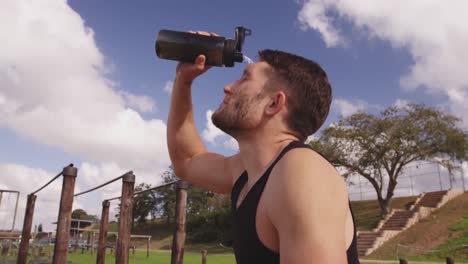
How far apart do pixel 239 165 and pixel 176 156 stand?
366 millimetres

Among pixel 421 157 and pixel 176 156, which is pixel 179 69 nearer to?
pixel 176 156

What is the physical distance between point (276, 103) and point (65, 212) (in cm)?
462

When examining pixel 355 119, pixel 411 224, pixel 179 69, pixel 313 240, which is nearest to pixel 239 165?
pixel 179 69

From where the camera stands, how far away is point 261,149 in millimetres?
1460

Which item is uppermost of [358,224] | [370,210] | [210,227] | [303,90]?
[370,210]

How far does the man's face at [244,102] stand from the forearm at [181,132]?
444mm

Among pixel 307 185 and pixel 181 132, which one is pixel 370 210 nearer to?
pixel 181 132

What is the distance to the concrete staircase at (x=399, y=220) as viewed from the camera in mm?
21484

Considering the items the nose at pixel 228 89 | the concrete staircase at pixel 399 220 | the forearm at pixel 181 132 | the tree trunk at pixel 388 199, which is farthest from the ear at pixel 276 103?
the tree trunk at pixel 388 199

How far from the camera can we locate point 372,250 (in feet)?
67.9

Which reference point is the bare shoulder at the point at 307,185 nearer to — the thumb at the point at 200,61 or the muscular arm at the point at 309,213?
the muscular arm at the point at 309,213

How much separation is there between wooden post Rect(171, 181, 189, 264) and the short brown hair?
4865mm

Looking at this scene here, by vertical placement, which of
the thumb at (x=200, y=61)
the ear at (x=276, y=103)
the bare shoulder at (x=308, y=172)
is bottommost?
the bare shoulder at (x=308, y=172)

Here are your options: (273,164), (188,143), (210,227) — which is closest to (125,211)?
(188,143)
